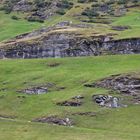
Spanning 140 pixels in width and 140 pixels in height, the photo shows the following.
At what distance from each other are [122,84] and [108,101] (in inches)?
236

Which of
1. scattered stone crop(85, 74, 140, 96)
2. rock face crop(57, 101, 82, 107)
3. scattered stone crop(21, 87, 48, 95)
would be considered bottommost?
scattered stone crop(21, 87, 48, 95)

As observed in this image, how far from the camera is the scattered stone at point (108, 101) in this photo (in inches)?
2787

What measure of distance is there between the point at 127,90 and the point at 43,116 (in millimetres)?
13640

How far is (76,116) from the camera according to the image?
223 ft

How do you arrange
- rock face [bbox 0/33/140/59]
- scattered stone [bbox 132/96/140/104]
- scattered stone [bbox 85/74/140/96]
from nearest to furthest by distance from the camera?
scattered stone [bbox 132/96/140/104]
scattered stone [bbox 85/74/140/96]
rock face [bbox 0/33/140/59]

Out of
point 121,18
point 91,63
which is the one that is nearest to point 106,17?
point 121,18

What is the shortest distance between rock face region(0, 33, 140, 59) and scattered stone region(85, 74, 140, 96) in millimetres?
19658

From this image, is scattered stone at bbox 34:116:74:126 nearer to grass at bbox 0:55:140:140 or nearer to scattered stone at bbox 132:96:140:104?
grass at bbox 0:55:140:140

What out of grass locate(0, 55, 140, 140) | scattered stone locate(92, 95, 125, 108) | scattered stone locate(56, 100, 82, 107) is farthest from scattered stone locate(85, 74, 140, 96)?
scattered stone locate(56, 100, 82, 107)

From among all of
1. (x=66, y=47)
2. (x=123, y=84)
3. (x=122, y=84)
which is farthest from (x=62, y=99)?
(x=66, y=47)

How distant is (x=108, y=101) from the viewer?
2810 inches

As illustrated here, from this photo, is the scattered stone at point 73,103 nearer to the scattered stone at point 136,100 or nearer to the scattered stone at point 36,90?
the scattered stone at point 136,100

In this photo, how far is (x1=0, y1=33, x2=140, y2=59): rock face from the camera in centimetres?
9844

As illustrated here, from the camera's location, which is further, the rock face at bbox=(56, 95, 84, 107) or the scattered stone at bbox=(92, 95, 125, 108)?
the rock face at bbox=(56, 95, 84, 107)
